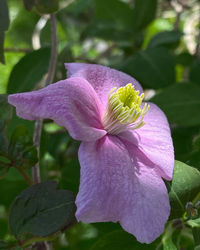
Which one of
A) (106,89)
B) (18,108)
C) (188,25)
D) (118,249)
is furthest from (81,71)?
(188,25)

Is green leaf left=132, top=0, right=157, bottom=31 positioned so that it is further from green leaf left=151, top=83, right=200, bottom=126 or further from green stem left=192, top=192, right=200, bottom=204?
green stem left=192, top=192, right=200, bottom=204

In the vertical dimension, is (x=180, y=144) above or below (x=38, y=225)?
below

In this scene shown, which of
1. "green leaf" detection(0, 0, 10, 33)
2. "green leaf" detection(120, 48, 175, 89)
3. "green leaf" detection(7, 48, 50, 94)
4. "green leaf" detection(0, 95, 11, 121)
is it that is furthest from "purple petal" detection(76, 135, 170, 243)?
"green leaf" detection(120, 48, 175, 89)

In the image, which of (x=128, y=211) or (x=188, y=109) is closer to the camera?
(x=128, y=211)

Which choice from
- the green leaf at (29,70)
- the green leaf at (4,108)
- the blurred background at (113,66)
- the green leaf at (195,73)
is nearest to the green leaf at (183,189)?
the blurred background at (113,66)

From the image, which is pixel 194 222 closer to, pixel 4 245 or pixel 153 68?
pixel 4 245

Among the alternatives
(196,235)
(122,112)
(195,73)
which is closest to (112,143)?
(122,112)

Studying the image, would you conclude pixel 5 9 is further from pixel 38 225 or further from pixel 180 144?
pixel 180 144
